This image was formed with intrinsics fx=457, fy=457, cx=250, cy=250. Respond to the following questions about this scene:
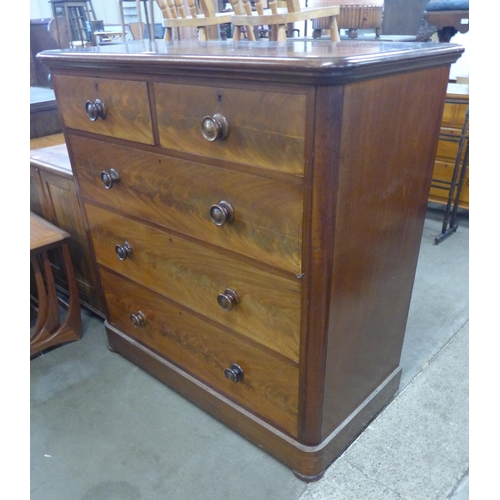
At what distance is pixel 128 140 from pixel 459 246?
82.4 inches

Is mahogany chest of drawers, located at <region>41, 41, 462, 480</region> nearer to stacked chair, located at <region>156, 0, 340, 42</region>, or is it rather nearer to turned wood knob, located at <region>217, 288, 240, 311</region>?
turned wood knob, located at <region>217, 288, 240, 311</region>

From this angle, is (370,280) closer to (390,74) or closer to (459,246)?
(390,74)

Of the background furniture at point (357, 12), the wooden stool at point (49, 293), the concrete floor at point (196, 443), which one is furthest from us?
the background furniture at point (357, 12)

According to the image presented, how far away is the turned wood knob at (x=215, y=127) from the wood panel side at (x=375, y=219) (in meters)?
0.27

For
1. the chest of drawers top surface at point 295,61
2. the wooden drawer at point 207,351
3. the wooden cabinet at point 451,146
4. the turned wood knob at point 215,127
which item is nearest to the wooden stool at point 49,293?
the wooden drawer at point 207,351

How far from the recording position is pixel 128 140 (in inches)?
50.3

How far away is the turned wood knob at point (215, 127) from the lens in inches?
39.1

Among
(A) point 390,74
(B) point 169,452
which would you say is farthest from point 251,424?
(A) point 390,74

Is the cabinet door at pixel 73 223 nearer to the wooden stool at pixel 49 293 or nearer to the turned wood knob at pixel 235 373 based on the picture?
the wooden stool at pixel 49 293

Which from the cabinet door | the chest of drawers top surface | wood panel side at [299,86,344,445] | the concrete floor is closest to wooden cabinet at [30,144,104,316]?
the cabinet door

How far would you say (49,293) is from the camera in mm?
1842

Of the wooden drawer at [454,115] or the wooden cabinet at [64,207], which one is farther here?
the wooden drawer at [454,115]

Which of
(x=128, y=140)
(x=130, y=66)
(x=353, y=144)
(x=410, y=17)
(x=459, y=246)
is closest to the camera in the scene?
(x=353, y=144)

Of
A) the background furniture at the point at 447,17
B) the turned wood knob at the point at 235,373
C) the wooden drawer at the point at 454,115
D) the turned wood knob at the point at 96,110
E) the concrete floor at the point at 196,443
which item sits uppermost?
the background furniture at the point at 447,17
